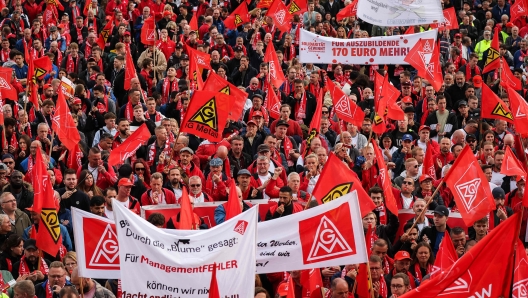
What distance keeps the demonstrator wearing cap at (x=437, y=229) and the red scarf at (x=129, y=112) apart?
5950 mm

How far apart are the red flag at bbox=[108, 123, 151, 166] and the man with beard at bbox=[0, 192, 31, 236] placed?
6.61 feet

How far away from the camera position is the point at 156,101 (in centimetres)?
2016

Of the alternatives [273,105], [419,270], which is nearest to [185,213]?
[419,270]

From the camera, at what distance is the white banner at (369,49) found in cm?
1975

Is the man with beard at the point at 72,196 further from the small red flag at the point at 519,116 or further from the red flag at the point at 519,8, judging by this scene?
the red flag at the point at 519,8

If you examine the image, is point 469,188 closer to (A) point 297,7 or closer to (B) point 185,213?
(B) point 185,213

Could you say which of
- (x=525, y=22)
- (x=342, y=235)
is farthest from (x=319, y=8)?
(x=342, y=235)

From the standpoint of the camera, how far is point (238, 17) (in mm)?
25062

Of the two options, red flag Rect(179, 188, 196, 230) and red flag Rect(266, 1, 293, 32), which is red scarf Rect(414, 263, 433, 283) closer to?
red flag Rect(179, 188, 196, 230)

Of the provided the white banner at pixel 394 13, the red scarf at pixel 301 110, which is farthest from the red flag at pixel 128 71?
the white banner at pixel 394 13

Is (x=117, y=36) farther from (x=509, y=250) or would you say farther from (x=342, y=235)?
(x=509, y=250)

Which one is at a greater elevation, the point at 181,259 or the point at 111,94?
the point at 181,259

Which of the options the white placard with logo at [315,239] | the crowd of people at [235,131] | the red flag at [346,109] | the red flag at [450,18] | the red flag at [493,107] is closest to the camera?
the white placard with logo at [315,239]

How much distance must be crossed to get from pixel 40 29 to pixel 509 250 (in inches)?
614
